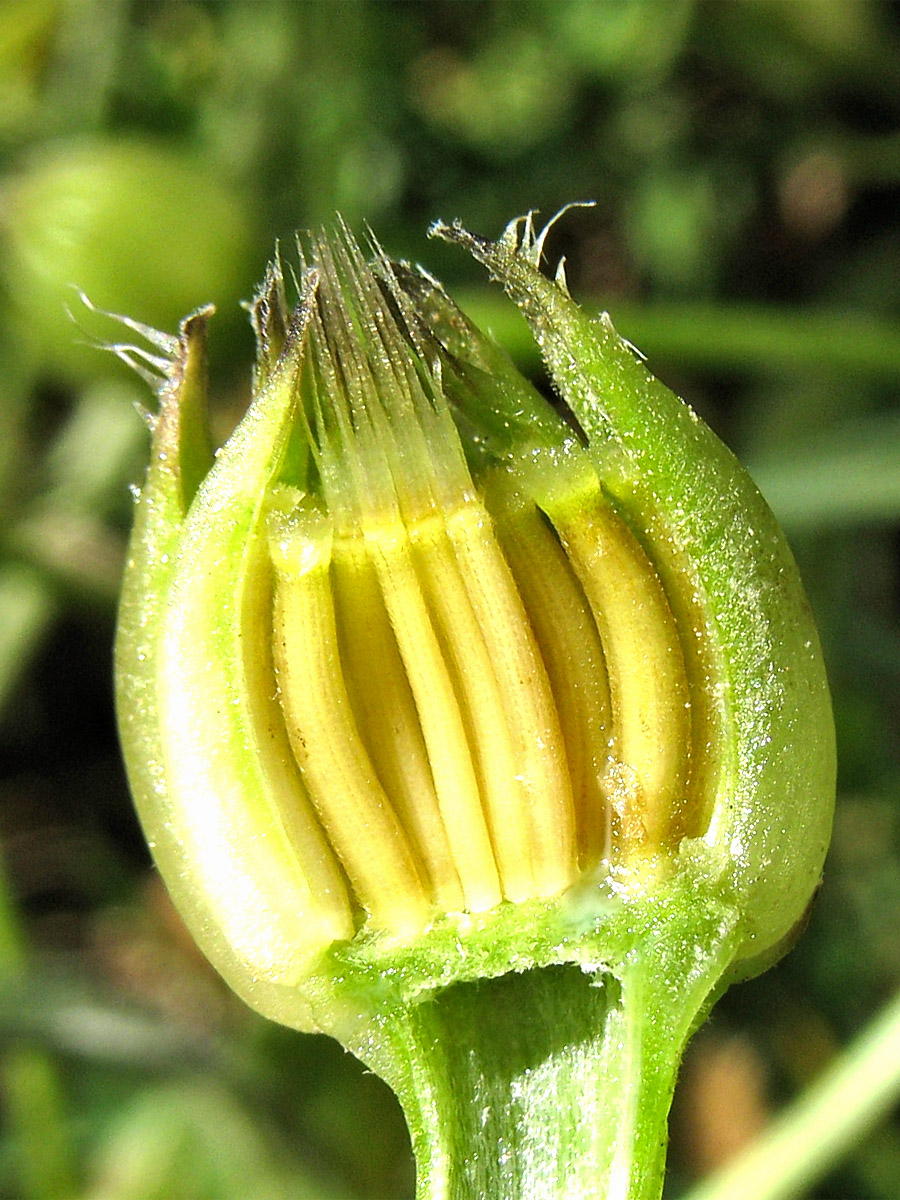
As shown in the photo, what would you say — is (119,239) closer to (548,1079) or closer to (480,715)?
(480,715)

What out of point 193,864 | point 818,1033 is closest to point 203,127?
point 818,1033

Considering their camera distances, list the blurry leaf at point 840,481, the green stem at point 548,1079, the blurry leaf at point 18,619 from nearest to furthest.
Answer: the green stem at point 548,1079 < the blurry leaf at point 840,481 < the blurry leaf at point 18,619

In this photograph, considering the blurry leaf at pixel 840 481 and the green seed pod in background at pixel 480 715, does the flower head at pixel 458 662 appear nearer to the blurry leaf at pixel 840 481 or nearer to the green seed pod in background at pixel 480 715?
the green seed pod in background at pixel 480 715

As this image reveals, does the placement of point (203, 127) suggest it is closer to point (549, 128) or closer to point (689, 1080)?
point (549, 128)

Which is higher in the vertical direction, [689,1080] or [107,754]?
[107,754]

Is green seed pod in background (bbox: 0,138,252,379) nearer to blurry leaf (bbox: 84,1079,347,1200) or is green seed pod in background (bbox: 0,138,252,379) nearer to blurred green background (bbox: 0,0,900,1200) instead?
blurred green background (bbox: 0,0,900,1200)

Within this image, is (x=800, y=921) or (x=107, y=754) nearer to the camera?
(x=800, y=921)

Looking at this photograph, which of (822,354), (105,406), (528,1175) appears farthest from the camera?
(105,406)

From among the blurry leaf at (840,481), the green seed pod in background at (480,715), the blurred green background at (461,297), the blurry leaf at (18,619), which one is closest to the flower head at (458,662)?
the green seed pod in background at (480,715)
